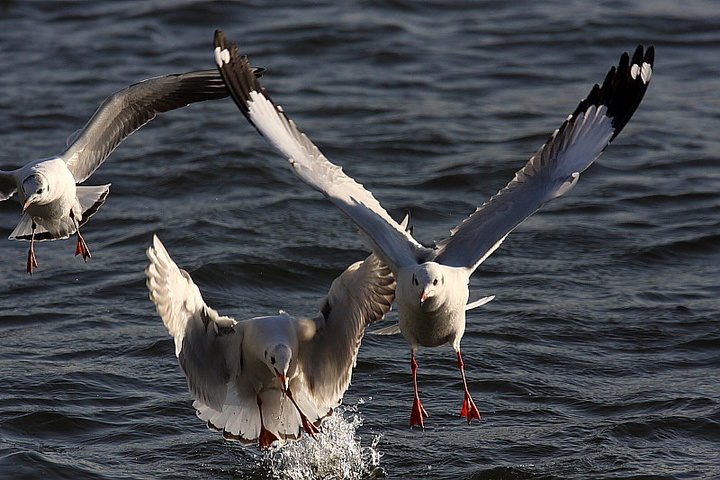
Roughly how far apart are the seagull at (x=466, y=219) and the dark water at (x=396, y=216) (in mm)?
1012

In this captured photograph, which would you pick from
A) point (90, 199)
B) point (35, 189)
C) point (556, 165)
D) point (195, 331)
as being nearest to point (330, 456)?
point (195, 331)

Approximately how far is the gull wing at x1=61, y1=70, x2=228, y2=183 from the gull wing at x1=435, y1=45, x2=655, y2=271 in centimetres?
254

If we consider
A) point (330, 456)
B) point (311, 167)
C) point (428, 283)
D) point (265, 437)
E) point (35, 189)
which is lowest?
point (330, 456)

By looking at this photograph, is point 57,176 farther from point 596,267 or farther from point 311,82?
point 311,82

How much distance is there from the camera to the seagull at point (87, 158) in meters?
8.00

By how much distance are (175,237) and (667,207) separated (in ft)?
16.2

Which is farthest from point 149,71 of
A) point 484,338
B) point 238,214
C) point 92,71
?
point 484,338

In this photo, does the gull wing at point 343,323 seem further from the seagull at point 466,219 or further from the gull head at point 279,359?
the gull head at point 279,359

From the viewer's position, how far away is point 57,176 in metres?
7.90

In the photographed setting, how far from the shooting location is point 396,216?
36.5ft

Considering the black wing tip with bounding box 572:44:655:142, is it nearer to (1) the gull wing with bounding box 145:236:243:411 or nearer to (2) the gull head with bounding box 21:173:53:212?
(1) the gull wing with bounding box 145:236:243:411

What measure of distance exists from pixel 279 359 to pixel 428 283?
95 centimetres

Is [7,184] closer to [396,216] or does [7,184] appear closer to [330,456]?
[330,456]

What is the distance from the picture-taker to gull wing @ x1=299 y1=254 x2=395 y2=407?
631 cm
